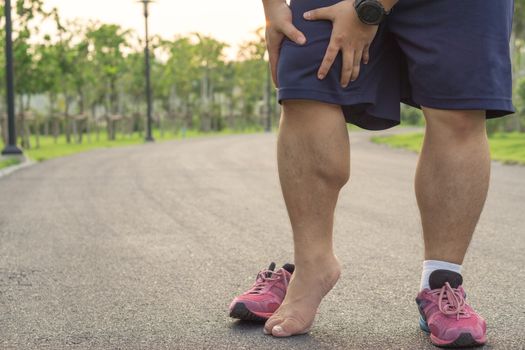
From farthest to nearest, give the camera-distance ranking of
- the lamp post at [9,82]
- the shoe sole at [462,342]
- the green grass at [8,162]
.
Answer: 1. the lamp post at [9,82]
2. the green grass at [8,162]
3. the shoe sole at [462,342]

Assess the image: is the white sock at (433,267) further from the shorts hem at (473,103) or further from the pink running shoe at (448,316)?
the shorts hem at (473,103)

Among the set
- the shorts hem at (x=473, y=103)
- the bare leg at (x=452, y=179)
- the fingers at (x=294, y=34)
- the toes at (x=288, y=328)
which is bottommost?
the toes at (x=288, y=328)

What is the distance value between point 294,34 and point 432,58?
0.35 m

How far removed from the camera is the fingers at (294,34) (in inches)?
76.4

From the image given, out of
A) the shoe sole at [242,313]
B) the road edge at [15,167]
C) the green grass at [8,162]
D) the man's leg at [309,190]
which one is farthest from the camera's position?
the green grass at [8,162]

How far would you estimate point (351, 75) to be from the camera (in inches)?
76.7

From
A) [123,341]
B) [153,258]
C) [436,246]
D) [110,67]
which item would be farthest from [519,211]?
[110,67]

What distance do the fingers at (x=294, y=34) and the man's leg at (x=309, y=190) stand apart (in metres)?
0.15

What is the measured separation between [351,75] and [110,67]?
87.9ft

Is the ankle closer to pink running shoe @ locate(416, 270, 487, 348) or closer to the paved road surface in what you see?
the paved road surface

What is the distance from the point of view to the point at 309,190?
2.06 metres

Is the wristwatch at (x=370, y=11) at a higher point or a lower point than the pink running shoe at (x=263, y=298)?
higher

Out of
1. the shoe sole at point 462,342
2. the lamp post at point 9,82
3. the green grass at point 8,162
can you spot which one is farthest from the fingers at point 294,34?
the lamp post at point 9,82

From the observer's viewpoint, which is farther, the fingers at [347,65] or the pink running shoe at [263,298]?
the pink running shoe at [263,298]
